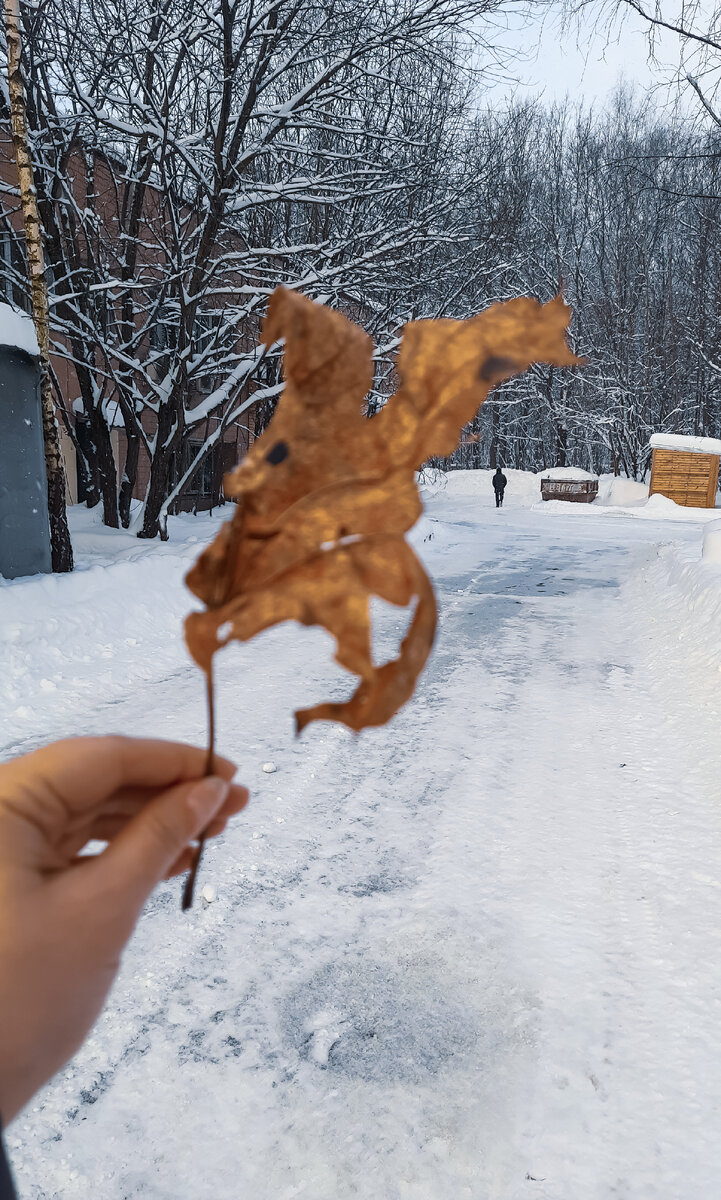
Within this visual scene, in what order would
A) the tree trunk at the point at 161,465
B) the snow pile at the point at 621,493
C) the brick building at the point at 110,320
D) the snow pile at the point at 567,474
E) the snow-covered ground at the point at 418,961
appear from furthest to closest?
the snow pile at the point at 621,493 < the snow pile at the point at 567,474 < the brick building at the point at 110,320 < the tree trunk at the point at 161,465 < the snow-covered ground at the point at 418,961

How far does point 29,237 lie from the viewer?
7.68 m

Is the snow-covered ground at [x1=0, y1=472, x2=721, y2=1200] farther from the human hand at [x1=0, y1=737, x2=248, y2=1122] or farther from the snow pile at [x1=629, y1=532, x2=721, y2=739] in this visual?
the human hand at [x1=0, y1=737, x2=248, y2=1122]

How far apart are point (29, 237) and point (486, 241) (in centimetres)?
749

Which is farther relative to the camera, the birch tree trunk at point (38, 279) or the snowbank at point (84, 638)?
the birch tree trunk at point (38, 279)

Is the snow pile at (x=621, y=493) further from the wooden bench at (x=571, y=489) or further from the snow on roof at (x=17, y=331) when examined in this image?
the snow on roof at (x=17, y=331)

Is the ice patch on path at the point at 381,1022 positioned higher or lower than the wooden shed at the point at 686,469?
lower

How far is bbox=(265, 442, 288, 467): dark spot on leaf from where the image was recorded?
86cm

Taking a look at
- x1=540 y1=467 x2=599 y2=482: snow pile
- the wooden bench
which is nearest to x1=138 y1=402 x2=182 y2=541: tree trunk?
the wooden bench

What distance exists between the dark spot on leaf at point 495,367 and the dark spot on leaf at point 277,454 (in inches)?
9.3

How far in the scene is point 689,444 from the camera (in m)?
26.5

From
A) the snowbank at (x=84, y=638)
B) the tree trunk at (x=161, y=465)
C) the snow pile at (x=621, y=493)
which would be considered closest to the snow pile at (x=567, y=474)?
the snow pile at (x=621, y=493)

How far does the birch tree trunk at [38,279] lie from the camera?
7.38 meters

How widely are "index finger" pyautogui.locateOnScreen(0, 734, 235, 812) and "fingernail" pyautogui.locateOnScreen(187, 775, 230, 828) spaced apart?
0.10 ft

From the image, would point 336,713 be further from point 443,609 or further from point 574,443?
point 574,443
